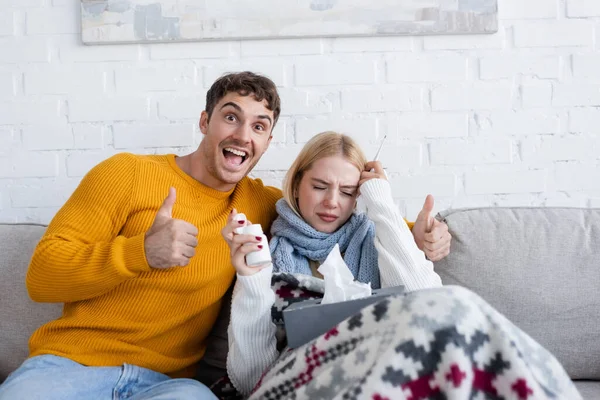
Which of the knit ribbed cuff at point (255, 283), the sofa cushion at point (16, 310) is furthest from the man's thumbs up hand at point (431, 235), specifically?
the sofa cushion at point (16, 310)

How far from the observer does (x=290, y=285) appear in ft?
4.88

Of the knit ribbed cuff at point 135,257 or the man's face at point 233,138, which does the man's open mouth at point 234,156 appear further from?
the knit ribbed cuff at point 135,257

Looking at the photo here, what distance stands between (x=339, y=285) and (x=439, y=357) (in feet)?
1.13

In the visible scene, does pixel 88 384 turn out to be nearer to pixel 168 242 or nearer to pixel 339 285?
pixel 168 242

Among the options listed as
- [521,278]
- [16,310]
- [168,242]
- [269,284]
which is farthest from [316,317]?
[16,310]

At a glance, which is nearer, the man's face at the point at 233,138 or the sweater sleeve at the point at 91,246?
the sweater sleeve at the point at 91,246

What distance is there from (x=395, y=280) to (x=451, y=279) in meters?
0.21

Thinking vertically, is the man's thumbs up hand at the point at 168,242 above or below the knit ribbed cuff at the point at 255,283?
above

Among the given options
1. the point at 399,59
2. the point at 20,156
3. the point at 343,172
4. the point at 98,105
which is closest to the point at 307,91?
the point at 399,59

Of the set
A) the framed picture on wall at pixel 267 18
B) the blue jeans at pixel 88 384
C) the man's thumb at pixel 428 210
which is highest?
the framed picture on wall at pixel 267 18

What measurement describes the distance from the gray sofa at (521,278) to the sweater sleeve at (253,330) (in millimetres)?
270

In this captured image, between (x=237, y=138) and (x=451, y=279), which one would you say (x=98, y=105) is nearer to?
(x=237, y=138)

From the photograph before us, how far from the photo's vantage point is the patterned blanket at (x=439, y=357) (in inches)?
37.4

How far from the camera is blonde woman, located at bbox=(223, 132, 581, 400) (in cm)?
96
